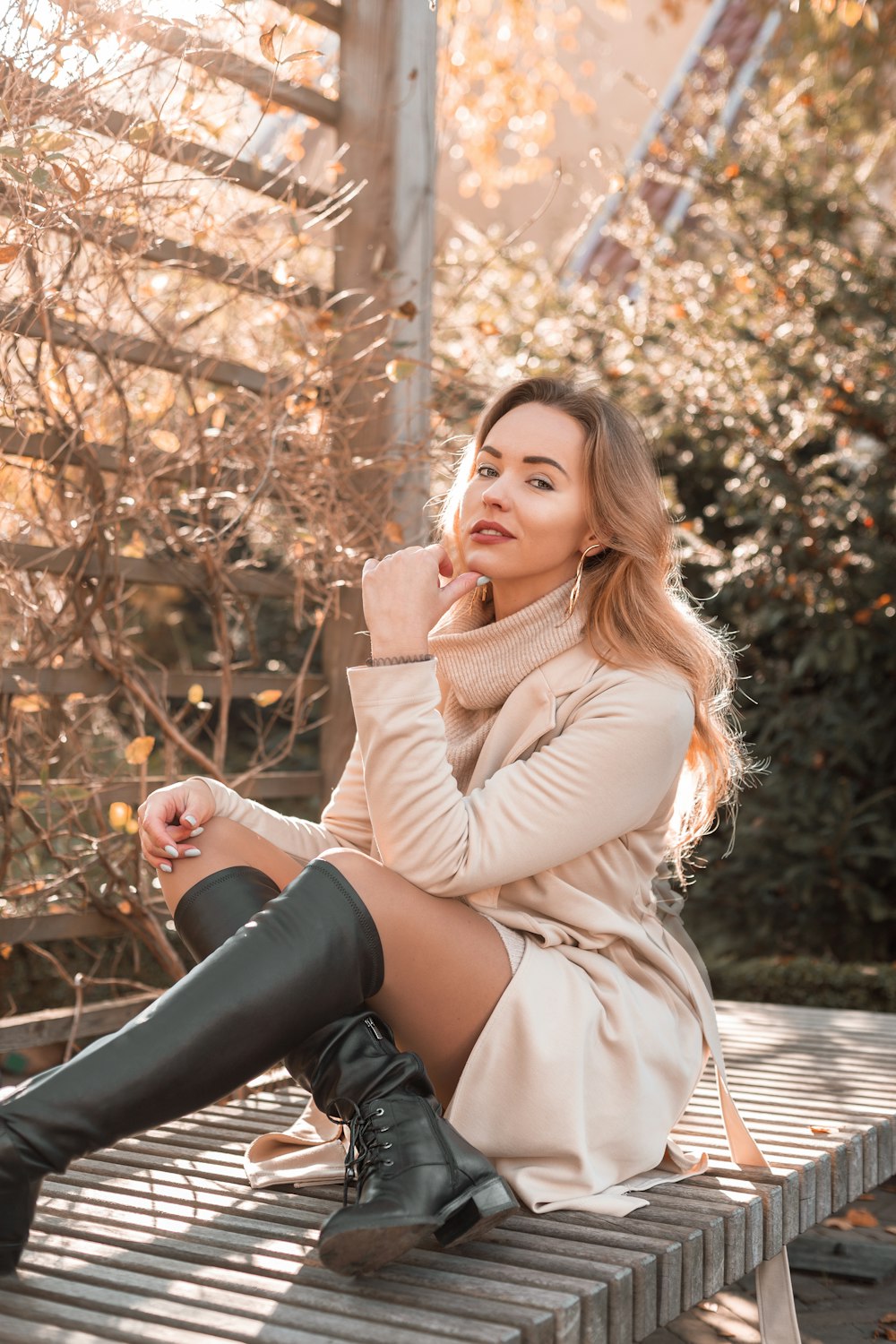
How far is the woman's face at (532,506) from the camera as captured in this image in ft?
7.40

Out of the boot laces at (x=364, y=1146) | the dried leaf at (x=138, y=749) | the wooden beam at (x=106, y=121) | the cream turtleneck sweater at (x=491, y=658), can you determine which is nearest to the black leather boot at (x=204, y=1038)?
the boot laces at (x=364, y=1146)

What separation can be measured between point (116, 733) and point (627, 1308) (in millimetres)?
2369

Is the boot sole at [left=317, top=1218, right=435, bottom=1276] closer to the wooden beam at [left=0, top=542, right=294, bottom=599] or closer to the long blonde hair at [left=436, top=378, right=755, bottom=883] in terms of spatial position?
the long blonde hair at [left=436, top=378, right=755, bottom=883]

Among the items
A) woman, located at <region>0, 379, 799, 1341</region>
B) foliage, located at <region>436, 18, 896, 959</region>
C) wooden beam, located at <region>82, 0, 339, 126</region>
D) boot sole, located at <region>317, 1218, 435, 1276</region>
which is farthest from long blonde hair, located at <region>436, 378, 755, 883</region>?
foliage, located at <region>436, 18, 896, 959</region>

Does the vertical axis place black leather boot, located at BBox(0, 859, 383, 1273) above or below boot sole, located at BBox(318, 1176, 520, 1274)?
above

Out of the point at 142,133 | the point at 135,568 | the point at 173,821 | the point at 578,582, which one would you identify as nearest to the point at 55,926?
the point at 135,568

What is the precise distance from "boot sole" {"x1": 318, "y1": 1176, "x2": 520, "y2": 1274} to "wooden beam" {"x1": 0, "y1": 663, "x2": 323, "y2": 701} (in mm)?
Result: 1697

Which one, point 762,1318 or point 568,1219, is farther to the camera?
point 762,1318

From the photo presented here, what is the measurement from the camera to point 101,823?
316 centimetres

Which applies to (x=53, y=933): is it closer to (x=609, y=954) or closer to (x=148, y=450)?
(x=148, y=450)

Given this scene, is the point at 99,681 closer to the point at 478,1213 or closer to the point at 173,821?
the point at 173,821

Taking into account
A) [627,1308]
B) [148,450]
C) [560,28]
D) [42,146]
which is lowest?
[627,1308]

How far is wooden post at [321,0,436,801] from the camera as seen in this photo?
3.43 metres

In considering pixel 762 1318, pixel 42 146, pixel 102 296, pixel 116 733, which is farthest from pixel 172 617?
pixel 762 1318
